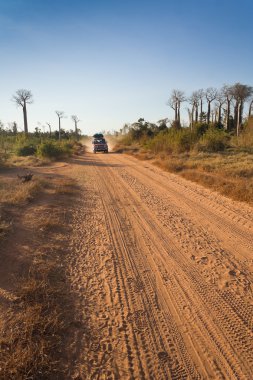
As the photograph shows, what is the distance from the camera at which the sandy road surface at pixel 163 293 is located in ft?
8.38

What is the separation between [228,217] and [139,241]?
2620mm

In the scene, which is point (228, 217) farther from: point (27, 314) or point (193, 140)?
point (193, 140)

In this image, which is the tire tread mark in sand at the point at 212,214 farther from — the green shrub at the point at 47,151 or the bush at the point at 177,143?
the green shrub at the point at 47,151

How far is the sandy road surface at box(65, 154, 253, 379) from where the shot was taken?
2555 mm

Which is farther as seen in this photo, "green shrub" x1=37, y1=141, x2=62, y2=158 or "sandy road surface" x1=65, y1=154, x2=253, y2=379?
"green shrub" x1=37, y1=141, x2=62, y2=158

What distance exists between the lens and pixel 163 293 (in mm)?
3600

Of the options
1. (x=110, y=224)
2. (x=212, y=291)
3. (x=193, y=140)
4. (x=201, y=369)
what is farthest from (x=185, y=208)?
(x=193, y=140)

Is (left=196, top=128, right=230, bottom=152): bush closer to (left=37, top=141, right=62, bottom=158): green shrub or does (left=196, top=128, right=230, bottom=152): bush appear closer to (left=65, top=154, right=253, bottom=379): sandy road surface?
(left=37, top=141, right=62, bottom=158): green shrub

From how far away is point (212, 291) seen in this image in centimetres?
364

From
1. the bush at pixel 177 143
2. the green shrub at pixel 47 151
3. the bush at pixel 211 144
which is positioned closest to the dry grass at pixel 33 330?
the bush at pixel 211 144

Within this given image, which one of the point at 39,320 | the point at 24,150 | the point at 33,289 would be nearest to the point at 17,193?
the point at 33,289

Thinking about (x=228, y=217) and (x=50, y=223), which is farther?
(x=228, y=217)

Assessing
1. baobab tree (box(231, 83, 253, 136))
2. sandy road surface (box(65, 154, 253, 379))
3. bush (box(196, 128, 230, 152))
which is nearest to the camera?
sandy road surface (box(65, 154, 253, 379))

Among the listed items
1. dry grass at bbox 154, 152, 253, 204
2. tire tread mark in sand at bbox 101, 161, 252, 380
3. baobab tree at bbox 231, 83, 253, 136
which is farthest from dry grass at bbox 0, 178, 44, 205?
baobab tree at bbox 231, 83, 253, 136
